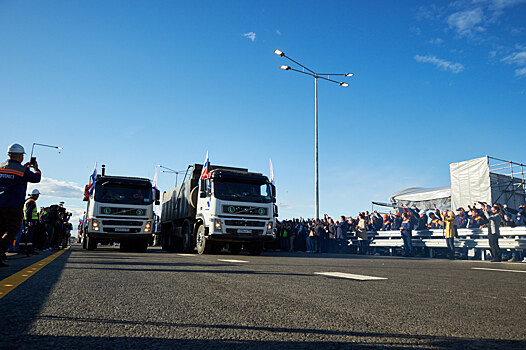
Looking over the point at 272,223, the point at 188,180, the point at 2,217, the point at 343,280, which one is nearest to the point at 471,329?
the point at 343,280

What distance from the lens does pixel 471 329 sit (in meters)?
2.95

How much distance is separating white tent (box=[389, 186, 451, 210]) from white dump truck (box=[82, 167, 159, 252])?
1789cm

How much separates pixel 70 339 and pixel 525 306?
3.83m

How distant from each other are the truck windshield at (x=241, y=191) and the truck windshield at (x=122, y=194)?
13.1 ft

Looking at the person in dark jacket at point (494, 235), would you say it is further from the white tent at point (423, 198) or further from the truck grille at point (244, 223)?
the white tent at point (423, 198)

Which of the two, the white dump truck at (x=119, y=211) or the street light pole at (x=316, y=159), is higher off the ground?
the street light pole at (x=316, y=159)

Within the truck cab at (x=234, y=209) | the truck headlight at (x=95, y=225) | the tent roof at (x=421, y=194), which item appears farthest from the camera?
the tent roof at (x=421, y=194)

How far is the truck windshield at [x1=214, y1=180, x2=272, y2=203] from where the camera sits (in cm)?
1477

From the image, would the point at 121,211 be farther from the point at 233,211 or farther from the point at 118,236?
the point at 233,211

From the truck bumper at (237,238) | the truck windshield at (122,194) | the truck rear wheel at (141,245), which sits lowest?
the truck rear wheel at (141,245)

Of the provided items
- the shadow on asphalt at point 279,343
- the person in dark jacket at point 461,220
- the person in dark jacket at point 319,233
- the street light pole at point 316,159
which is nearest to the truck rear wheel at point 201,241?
the person in dark jacket at point 319,233

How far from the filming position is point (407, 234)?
18.1 meters

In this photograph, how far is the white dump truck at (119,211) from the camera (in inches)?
650

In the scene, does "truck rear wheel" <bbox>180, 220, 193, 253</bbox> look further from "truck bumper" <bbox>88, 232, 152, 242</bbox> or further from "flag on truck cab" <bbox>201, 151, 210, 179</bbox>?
"flag on truck cab" <bbox>201, 151, 210, 179</bbox>
